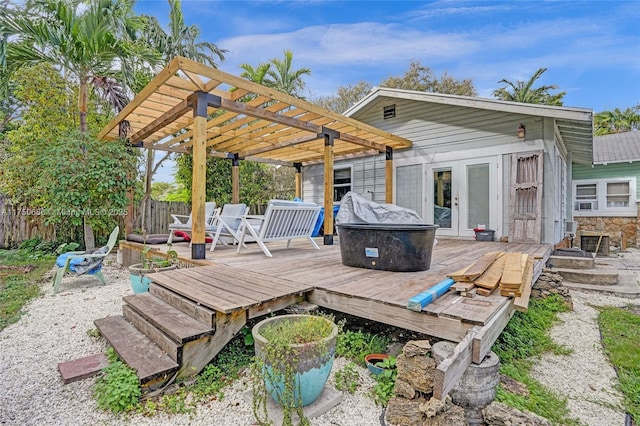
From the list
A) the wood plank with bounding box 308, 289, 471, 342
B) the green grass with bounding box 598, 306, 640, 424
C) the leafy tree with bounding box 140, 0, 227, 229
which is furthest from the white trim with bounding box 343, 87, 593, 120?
the leafy tree with bounding box 140, 0, 227, 229

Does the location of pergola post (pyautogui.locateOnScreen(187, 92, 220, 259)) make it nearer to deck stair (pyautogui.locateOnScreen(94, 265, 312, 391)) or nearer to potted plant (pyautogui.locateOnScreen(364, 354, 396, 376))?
deck stair (pyautogui.locateOnScreen(94, 265, 312, 391))

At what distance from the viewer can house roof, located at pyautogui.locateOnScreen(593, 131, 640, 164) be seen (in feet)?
34.9

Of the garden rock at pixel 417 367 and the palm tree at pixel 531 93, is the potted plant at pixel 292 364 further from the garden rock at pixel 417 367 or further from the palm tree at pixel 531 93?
the palm tree at pixel 531 93

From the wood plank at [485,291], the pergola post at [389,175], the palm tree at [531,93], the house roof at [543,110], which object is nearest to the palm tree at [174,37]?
the house roof at [543,110]

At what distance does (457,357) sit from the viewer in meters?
1.59

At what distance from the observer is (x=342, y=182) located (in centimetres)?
A: 967

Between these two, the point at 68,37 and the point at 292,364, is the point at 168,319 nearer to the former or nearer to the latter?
the point at 292,364

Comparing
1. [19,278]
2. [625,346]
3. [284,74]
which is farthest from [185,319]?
[284,74]

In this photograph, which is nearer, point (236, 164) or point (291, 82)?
point (236, 164)

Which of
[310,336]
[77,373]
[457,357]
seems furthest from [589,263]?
[77,373]

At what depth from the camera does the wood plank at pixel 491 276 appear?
2499 millimetres

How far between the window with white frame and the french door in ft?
23.7

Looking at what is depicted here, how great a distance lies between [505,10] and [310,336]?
11.8 metres

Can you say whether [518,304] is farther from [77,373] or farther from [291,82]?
[291,82]
